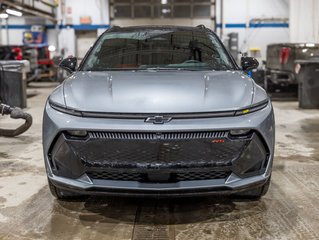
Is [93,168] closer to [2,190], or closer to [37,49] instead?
[2,190]

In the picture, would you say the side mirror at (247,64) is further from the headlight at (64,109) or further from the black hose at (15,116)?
the black hose at (15,116)

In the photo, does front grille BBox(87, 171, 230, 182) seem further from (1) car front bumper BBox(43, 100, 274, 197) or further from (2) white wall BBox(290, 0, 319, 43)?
(2) white wall BBox(290, 0, 319, 43)

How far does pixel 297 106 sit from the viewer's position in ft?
30.6

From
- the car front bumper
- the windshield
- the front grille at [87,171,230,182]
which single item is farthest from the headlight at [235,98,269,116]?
the windshield

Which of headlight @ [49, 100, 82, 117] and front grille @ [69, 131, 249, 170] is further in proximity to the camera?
headlight @ [49, 100, 82, 117]

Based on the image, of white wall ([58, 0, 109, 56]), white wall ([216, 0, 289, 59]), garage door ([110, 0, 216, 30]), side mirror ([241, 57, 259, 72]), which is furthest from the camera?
white wall ([58, 0, 109, 56])

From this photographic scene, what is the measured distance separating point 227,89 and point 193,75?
0.39 metres

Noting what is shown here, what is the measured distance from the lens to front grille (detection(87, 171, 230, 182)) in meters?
2.72

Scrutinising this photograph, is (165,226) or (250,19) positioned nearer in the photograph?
(165,226)

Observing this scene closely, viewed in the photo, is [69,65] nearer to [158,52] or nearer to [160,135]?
[158,52]

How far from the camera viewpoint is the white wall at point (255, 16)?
16.7m

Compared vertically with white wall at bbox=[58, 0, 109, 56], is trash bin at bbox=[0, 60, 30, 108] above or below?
below

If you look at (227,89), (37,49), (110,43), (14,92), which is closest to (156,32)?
(110,43)

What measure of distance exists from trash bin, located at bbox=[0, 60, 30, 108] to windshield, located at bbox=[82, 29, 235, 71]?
5.07 meters
